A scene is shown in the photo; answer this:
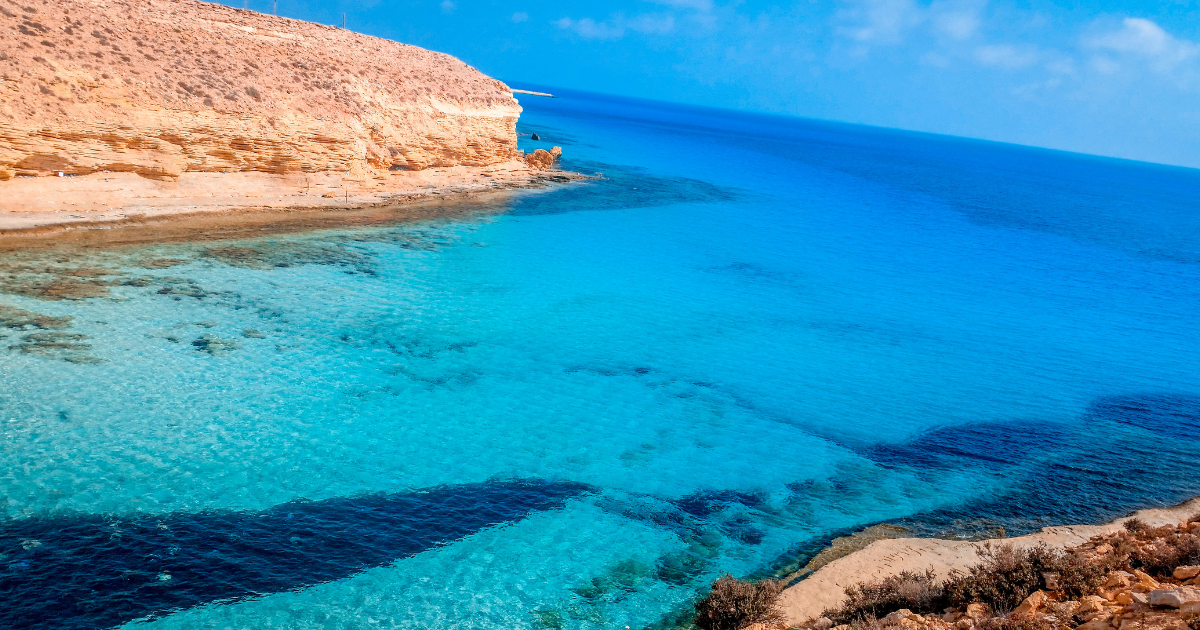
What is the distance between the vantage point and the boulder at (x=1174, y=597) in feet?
23.5

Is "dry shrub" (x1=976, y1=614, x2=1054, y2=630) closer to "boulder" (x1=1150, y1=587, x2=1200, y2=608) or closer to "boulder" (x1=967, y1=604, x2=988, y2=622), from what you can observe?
"boulder" (x1=967, y1=604, x2=988, y2=622)

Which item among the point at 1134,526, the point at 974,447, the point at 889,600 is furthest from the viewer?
the point at 974,447

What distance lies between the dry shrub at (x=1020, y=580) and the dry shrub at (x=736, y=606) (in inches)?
89.0

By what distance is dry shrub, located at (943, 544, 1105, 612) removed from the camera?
884 cm

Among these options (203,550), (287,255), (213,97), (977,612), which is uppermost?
(213,97)

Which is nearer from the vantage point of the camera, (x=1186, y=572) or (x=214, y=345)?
(x=1186, y=572)

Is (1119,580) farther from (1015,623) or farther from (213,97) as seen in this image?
(213,97)

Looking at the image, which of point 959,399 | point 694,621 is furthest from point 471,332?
point 959,399

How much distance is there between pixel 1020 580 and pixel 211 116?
3158 cm

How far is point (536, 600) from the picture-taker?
10.3m

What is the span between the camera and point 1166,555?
360 inches

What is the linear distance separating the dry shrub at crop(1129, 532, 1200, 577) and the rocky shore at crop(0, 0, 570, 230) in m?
28.9

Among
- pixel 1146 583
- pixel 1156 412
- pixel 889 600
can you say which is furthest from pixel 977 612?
pixel 1156 412

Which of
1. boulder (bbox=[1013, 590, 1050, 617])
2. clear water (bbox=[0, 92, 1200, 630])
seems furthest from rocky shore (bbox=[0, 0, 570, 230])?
boulder (bbox=[1013, 590, 1050, 617])
